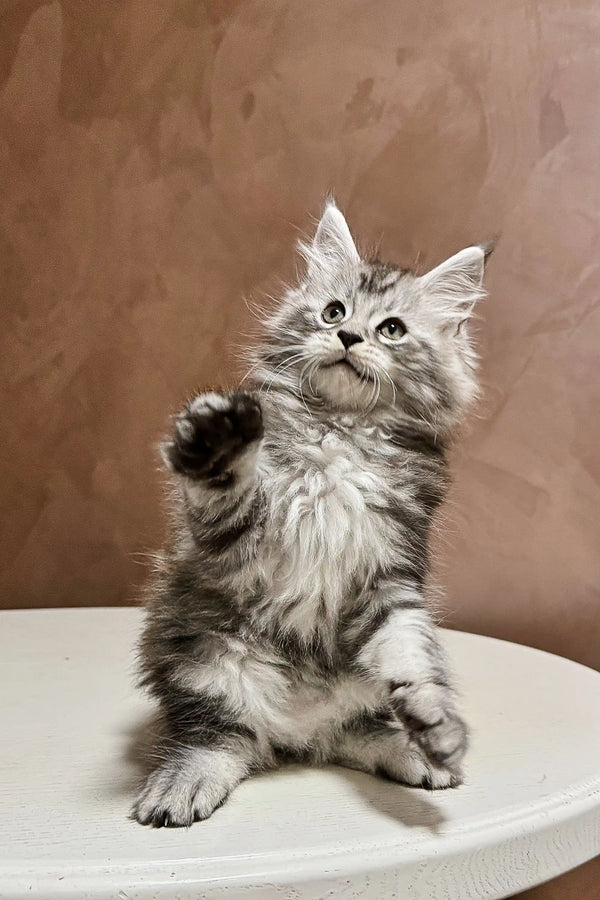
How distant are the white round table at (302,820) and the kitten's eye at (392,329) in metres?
0.45

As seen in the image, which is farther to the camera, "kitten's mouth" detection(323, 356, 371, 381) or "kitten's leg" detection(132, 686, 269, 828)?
"kitten's mouth" detection(323, 356, 371, 381)

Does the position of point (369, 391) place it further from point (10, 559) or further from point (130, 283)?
point (10, 559)

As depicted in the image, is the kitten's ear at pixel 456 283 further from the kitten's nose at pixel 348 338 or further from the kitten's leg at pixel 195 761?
the kitten's leg at pixel 195 761

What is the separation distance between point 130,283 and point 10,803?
1.08 m

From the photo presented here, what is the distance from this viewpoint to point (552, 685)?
3.67ft

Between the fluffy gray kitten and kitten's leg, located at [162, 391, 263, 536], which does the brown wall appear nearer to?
the fluffy gray kitten

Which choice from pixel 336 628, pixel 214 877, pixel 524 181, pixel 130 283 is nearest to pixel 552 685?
pixel 336 628

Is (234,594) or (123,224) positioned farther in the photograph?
(123,224)

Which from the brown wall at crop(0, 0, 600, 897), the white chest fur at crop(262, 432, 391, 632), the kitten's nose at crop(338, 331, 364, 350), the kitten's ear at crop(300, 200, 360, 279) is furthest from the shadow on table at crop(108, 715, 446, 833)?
the brown wall at crop(0, 0, 600, 897)

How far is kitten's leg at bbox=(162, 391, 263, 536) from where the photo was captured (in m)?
0.69

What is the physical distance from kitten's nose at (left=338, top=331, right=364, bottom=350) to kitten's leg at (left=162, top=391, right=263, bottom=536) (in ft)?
0.61

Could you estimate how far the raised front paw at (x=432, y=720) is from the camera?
673 millimetres

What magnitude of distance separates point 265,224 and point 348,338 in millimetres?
755

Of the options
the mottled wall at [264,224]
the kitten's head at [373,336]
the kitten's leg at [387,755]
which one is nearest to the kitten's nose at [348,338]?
the kitten's head at [373,336]
